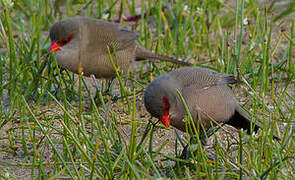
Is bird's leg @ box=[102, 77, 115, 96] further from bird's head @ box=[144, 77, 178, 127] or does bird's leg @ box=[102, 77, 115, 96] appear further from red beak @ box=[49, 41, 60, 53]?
bird's head @ box=[144, 77, 178, 127]

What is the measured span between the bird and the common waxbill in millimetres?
824

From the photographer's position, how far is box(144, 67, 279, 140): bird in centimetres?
298

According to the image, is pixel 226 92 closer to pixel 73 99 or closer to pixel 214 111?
pixel 214 111

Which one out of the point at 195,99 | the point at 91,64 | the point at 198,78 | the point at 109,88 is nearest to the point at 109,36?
the point at 91,64

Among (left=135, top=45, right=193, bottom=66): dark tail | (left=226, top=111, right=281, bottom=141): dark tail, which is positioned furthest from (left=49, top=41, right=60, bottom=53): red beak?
(left=226, top=111, right=281, bottom=141): dark tail

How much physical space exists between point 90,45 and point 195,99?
1.27 m

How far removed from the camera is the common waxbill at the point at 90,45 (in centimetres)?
397

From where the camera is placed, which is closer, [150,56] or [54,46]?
[54,46]

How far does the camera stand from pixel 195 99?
3139 mm

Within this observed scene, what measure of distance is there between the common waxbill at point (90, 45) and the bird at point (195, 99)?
82cm

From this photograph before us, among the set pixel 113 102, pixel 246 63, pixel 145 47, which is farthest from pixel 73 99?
pixel 246 63

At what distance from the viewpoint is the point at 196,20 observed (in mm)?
5004

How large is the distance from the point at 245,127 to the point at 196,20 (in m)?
1.83

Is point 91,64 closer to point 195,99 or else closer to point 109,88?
point 109,88
